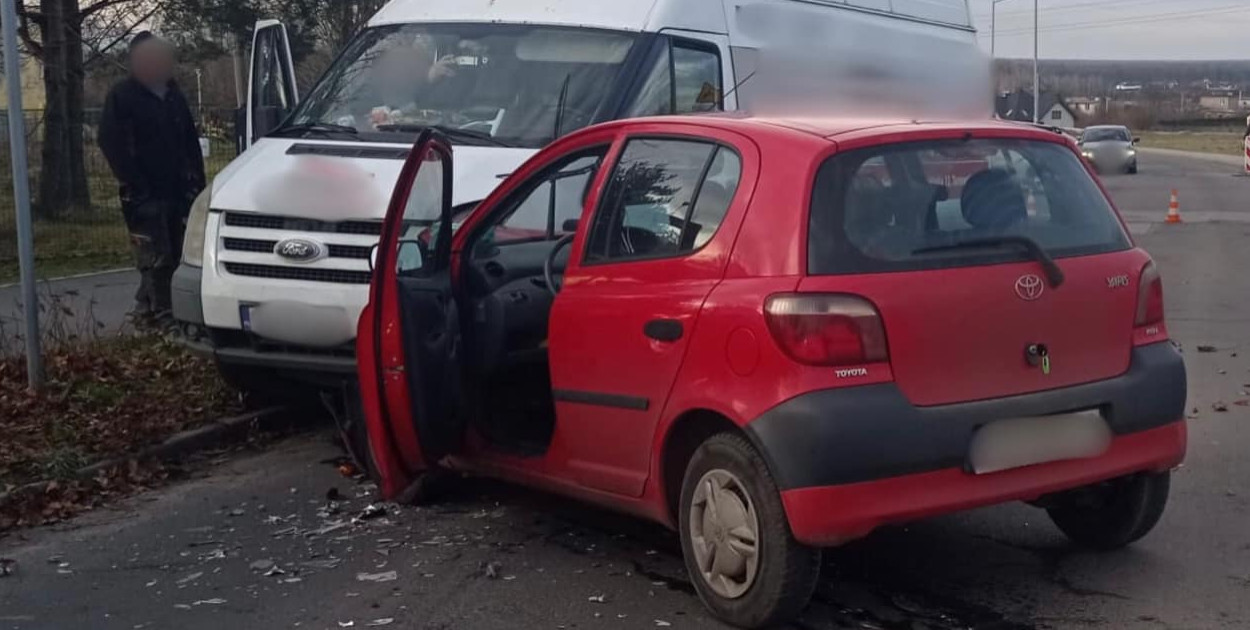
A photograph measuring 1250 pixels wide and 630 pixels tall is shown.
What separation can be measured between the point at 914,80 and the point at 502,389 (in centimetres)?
633

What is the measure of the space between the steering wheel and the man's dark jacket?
16.3 feet

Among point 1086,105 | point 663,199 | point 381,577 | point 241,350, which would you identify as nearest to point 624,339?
point 663,199

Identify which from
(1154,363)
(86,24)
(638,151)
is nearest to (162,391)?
(638,151)

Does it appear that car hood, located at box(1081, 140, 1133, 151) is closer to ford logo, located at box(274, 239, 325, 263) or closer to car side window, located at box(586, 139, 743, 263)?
ford logo, located at box(274, 239, 325, 263)

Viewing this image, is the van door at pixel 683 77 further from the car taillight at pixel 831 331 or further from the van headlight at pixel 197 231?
the car taillight at pixel 831 331

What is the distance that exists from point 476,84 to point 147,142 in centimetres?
297

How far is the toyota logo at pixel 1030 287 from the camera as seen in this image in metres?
5.00

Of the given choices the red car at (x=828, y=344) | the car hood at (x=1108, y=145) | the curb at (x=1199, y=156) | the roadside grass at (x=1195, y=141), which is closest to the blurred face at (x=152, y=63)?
the red car at (x=828, y=344)

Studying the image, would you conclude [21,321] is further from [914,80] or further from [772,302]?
[772,302]

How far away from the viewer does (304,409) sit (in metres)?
9.01

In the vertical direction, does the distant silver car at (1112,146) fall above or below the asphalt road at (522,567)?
above

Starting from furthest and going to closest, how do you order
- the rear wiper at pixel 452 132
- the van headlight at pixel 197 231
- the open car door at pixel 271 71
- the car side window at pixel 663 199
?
1. the open car door at pixel 271 71
2. the rear wiper at pixel 452 132
3. the van headlight at pixel 197 231
4. the car side window at pixel 663 199

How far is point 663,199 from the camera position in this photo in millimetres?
5500

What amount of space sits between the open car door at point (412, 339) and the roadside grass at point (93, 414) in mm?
1849
